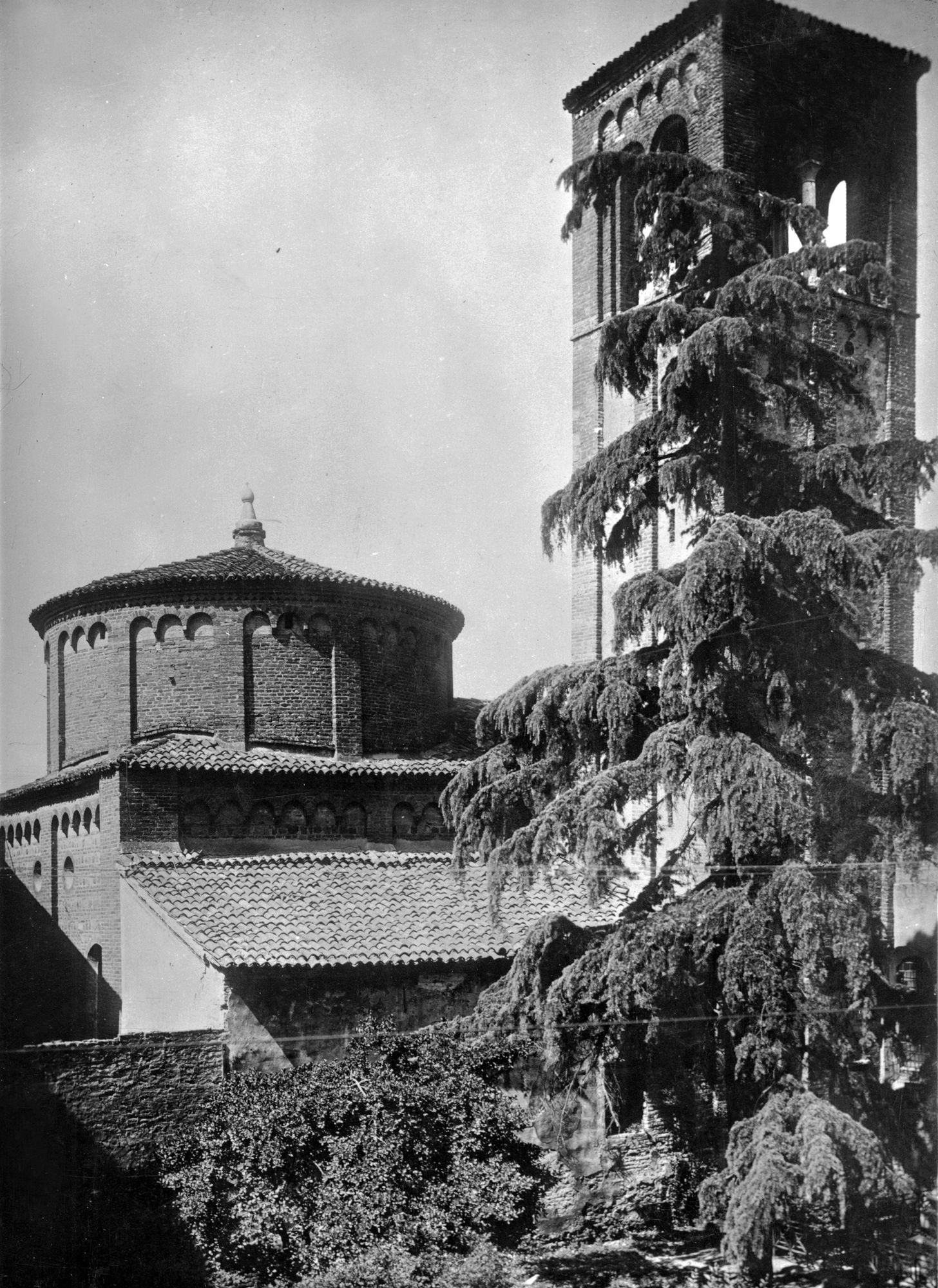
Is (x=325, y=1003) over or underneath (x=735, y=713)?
underneath

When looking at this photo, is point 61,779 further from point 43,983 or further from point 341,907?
point 341,907

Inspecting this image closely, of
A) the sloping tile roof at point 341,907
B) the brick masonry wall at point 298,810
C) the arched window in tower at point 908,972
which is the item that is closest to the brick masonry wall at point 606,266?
the brick masonry wall at point 298,810

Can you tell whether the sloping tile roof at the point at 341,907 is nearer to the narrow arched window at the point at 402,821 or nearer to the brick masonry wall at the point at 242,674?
the narrow arched window at the point at 402,821

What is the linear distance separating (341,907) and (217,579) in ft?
18.1

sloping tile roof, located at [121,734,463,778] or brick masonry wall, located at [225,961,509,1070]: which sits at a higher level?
sloping tile roof, located at [121,734,463,778]

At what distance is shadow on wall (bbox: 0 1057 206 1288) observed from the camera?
988 centimetres

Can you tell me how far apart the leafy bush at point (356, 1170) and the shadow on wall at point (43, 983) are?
627 centimetres

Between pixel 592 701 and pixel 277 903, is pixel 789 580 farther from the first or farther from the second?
pixel 277 903

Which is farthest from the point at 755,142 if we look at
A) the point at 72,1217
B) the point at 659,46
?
the point at 72,1217

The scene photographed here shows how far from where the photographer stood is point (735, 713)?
32.2 ft

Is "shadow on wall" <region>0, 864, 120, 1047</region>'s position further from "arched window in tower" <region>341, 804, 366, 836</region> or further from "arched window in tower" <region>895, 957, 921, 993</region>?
"arched window in tower" <region>895, 957, 921, 993</region>

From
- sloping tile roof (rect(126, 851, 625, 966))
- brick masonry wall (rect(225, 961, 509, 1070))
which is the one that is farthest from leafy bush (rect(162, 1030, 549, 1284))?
sloping tile roof (rect(126, 851, 625, 966))

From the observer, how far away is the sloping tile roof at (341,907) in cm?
1357

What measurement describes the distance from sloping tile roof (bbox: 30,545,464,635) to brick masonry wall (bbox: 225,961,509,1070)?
6.44m
